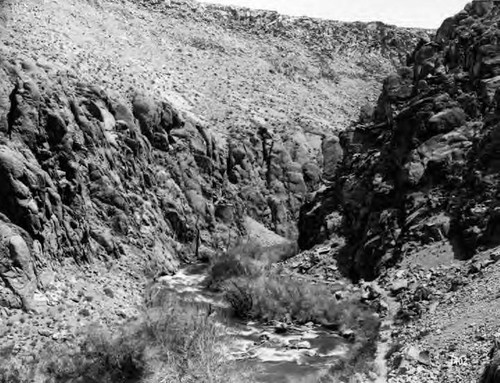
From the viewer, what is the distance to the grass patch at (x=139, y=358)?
25.2 meters

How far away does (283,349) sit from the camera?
106ft

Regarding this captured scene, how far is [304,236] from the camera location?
191 feet

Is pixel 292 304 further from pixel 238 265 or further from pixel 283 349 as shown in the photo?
pixel 238 265

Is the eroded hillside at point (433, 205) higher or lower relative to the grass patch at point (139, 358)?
higher

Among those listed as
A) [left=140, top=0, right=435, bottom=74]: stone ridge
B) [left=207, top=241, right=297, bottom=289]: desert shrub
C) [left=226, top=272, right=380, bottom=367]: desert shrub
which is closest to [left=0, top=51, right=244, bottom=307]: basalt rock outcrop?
[left=207, top=241, right=297, bottom=289]: desert shrub

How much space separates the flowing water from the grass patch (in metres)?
2.04

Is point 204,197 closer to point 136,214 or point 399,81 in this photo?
point 136,214

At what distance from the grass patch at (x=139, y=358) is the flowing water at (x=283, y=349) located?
6.69 ft

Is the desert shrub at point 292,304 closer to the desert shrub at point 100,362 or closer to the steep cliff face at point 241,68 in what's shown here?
the desert shrub at point 100,362

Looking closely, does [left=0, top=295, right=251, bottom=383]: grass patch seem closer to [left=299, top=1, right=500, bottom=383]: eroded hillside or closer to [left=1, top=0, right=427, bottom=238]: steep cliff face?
[left=299, top=1, right=500, bottom=383]: eroded hillside

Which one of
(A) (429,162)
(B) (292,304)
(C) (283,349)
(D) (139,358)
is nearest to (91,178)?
(B) (292,304)

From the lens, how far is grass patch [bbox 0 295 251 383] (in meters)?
25.2

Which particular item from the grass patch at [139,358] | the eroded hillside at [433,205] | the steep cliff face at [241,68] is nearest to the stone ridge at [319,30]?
the steep cliff face at [241,68]

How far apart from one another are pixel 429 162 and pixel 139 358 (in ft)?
Answer: 82.0
